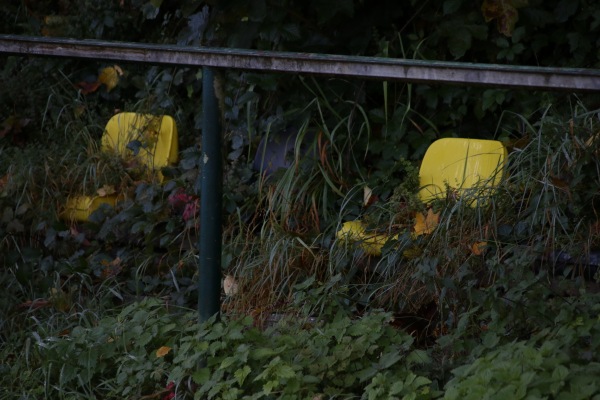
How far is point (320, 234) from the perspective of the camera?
14.6ft

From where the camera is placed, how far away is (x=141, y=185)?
16.9 ft

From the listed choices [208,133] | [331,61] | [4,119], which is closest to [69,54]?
[208,133]

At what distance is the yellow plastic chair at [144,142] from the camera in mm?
5445

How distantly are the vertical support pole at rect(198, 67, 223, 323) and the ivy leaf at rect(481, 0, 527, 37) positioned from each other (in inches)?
85.1

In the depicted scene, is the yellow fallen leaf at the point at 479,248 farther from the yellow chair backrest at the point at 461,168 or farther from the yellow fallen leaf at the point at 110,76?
the yellow fallen leaf at the point at 110,76

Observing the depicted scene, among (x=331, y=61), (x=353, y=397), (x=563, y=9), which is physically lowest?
(x=353, y=397)

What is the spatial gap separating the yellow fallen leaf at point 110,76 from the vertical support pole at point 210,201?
11.6 feet

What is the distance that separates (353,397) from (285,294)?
4.04 ft

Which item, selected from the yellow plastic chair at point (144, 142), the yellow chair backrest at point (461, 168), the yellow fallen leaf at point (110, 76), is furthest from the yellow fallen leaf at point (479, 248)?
the yellow fallen leaf at point (110, 76)

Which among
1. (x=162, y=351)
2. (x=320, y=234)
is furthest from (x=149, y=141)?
(x=162, y=351)

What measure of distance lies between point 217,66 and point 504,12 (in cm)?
218

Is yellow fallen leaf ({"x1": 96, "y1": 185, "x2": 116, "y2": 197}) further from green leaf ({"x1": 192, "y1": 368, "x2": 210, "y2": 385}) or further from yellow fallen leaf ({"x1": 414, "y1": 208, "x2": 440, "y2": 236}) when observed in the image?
green leaf ({"x1": 192, "y1": 368, "x2": 210, "y2": 385})

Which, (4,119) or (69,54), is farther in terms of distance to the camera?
(4,119)

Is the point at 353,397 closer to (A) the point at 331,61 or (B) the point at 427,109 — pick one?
(A) the point at 331,61
